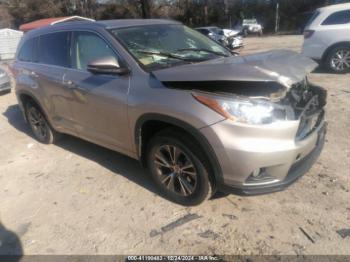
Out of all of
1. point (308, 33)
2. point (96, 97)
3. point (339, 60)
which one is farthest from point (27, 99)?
point (339, 60)

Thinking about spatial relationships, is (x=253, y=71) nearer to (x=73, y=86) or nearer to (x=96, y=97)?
(x=96, y=97)

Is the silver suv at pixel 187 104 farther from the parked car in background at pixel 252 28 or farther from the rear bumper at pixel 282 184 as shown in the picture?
the parked car in background at pixel 252 28

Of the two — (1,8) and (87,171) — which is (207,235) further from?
(1,8)

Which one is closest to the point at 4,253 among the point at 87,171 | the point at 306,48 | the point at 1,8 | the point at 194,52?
the point at 87,171

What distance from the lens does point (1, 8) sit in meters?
40.3

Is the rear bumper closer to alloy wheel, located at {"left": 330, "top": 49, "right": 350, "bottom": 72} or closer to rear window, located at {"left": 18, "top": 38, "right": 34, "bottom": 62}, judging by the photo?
rear window, located at {"left": 18, "top": 38, "right": 34, "bottom": 62}

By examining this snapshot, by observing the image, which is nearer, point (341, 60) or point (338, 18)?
point (338, 18)

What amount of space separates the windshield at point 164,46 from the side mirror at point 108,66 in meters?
0.20

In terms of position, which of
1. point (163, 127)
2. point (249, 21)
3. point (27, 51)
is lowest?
point (249, 21)

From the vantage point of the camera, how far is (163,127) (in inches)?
132

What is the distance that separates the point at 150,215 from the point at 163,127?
0.91 meters

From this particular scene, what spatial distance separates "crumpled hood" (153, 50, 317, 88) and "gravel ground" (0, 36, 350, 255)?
1291 mm

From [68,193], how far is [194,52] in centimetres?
226

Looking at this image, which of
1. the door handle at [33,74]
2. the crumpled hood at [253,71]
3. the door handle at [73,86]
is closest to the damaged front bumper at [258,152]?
the crumpled hood at [253,71]
